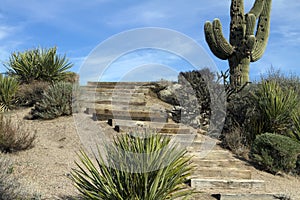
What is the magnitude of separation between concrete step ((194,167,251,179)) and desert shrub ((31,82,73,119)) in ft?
16.5

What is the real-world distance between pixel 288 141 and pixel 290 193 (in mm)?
1836

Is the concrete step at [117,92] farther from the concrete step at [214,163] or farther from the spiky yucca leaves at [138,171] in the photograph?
the spiky yucca leaves at [138,171]

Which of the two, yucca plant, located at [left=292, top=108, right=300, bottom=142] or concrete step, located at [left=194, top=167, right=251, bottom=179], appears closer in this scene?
concrete step, located at [left=194, top=167, right=251, bottom=179]

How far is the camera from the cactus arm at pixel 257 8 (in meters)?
15.6

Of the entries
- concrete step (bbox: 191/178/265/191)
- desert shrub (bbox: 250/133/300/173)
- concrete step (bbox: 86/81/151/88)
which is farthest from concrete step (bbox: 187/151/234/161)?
concrete step (bbox: 86/81/151/88)

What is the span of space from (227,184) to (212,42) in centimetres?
892

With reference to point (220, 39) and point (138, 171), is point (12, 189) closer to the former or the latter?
point (138, 171)

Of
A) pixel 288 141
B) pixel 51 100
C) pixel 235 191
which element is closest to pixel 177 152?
pixel 235 191

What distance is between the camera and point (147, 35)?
8086mm

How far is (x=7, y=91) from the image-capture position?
1238 cm

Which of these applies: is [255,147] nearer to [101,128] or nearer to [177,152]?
[101,128]

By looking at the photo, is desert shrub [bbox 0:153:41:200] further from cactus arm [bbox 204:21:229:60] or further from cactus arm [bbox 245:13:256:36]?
cactus arm [bbox 245:13:256:36]

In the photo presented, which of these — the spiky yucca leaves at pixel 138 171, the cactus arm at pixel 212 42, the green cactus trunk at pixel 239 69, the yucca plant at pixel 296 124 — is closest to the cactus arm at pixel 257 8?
the green cactus trunk at pixel 239 69

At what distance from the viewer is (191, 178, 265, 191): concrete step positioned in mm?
6738
